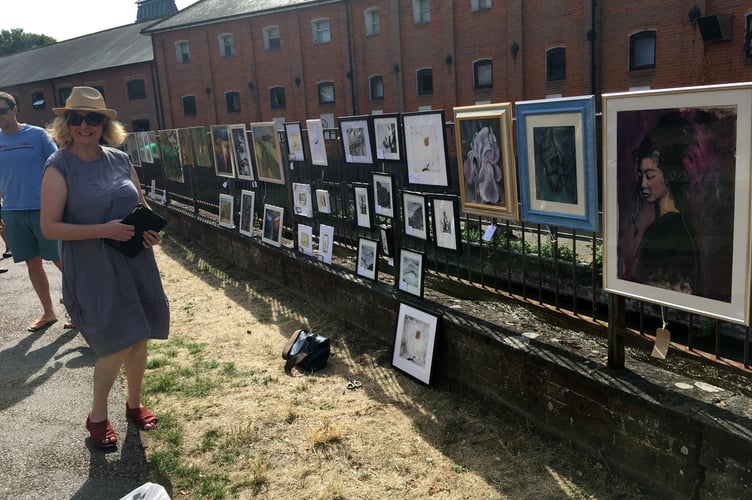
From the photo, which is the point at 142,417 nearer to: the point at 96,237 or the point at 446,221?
the point at 96,237

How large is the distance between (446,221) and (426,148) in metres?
0.62

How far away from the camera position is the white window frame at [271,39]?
3544 centimetres

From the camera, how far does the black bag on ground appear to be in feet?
17.1

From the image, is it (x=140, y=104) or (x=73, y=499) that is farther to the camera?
(x=140, y=104)

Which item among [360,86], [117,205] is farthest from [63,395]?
[360,86]

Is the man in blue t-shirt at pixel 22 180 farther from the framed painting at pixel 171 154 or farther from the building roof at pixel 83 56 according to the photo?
the building roof at pixel 83 56

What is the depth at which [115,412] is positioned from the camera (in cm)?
433

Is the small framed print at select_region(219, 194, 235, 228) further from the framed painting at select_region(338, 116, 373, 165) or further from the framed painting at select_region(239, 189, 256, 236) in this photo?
the framed painting at select_region(338, 116, 373, 165)

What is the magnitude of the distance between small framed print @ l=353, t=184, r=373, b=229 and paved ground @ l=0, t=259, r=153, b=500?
105 inches

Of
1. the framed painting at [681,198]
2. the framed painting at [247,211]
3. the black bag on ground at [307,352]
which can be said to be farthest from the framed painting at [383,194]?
the framed painting at [247,211]

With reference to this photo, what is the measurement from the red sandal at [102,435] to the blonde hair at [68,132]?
1725mm

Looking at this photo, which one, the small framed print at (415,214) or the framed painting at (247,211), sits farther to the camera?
the framed painting at (247,211)

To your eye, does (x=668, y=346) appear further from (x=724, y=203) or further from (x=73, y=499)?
(x=73, y=499)

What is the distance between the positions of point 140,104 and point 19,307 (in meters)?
39.0
